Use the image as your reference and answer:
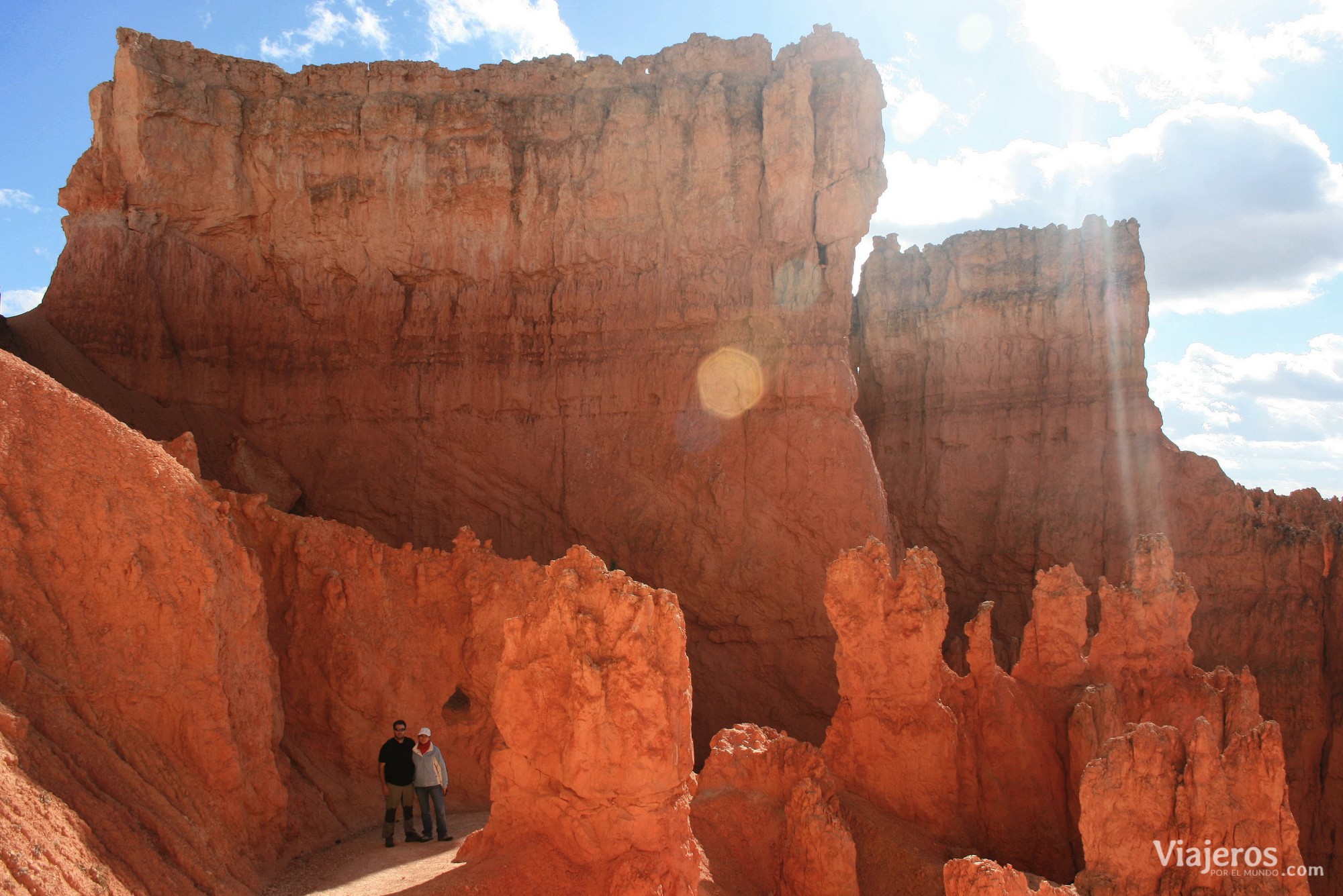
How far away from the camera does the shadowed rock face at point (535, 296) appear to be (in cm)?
1767

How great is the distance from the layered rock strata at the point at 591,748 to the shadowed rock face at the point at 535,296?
922 centimetres

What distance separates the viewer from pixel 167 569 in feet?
29.6

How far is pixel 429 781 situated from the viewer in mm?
9633

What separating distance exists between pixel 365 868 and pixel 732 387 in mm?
10990

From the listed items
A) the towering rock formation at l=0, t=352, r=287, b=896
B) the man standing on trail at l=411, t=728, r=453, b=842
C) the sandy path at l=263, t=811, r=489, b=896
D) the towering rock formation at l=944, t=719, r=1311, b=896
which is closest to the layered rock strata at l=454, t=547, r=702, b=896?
the sandy path at l=263, t=811, r=489, b=896

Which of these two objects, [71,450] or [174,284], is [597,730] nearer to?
[71,450]

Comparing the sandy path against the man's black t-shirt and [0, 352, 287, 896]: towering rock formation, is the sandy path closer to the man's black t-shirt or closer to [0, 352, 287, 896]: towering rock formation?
[0, 352, 287, 896]: towering rock formation

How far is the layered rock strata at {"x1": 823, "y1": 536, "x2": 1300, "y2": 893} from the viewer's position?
1180 cm

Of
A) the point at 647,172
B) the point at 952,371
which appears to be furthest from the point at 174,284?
the point at 952,371

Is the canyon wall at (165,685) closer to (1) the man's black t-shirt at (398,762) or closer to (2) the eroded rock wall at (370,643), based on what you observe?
(2) the eroded rock wall at (370,643)

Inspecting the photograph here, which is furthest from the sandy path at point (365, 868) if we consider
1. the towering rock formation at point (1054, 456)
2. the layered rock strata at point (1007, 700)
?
the towering rock formation at point (1054, 456)

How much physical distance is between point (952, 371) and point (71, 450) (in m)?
20.5

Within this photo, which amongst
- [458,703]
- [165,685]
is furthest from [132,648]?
[458,703]

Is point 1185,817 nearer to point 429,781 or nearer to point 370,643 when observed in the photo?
point 429,781
